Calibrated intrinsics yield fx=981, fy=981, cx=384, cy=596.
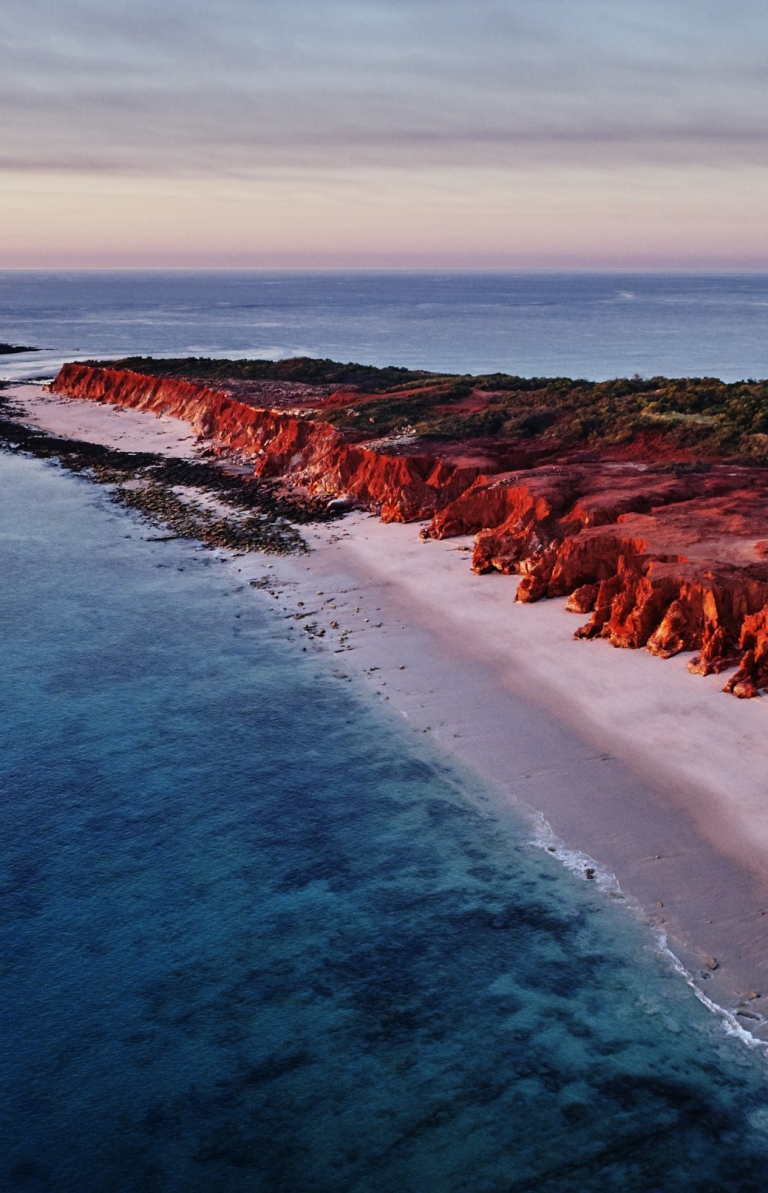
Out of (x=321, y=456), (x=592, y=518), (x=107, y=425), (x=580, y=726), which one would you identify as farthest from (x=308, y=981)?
(x=107, y=425)

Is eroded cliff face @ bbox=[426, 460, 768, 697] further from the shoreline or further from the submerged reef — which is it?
the submerged reef

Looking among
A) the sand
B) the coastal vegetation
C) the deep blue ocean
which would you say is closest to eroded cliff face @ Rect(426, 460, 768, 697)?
the coastal vegetation

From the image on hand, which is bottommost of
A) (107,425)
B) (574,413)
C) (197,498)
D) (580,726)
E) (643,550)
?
(580,726)

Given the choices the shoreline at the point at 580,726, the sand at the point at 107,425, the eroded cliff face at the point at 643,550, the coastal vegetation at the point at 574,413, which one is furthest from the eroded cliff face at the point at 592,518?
the sand at the point at 107,425

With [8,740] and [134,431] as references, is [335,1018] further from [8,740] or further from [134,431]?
[134,431]

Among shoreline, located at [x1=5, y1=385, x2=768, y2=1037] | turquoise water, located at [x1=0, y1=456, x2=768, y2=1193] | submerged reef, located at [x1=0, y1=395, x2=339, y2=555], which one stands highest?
submerged reef, located at [x1=0, y1=395, x2=339, y2=555]

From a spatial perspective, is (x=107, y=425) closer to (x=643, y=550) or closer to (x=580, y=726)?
(x=643, y=550)

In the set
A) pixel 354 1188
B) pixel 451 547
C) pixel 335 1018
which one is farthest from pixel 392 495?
pixel 354 1188
